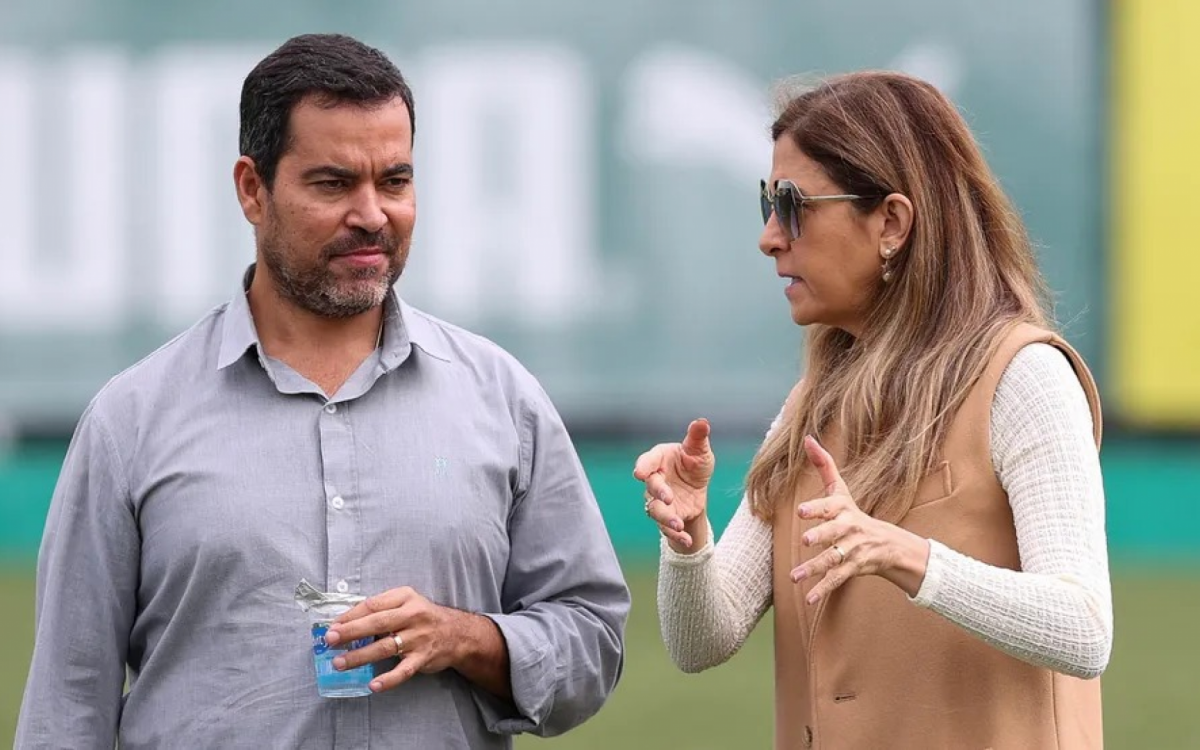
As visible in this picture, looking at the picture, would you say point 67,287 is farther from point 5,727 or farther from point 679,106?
point 5,727

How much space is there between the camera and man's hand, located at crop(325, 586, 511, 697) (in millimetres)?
3369

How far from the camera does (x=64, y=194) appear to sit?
45.9ft

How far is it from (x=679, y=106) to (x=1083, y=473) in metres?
10.9

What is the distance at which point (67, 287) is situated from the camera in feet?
46.4

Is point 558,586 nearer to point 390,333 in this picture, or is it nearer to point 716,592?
point 716,592

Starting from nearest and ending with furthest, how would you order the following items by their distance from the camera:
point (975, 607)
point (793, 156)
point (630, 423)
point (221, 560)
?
point (975, 607)
point (221, 560)
point (793, 156)
point (630, 423)

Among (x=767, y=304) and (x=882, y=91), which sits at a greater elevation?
(x=882, y=91)

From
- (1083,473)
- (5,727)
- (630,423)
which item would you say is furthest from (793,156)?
(630,423)

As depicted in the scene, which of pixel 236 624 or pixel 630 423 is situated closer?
pixel 236 624

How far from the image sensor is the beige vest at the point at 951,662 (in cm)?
347

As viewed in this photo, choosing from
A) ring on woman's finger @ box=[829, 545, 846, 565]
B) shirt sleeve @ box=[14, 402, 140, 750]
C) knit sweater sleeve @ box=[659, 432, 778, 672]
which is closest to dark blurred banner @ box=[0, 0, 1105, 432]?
knit sweater sleeve @ box=[659, 432, 778, 672]

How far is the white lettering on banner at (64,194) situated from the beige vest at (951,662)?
1113 cm

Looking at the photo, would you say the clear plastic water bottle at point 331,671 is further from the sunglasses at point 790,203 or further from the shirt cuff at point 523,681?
the sunglasses at point 790,203

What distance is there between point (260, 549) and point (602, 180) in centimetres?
1075
